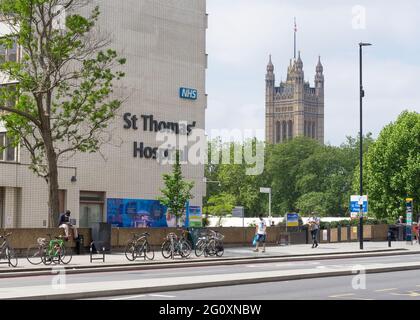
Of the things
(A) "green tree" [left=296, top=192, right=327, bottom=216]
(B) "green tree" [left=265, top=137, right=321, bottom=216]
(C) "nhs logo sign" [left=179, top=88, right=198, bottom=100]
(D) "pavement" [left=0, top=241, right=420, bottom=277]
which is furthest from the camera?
(B) "green tree" [left=265, top=137, right=321, bottom=216]

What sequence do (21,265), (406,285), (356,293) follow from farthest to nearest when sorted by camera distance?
(21,265), (406,285), (356,293)

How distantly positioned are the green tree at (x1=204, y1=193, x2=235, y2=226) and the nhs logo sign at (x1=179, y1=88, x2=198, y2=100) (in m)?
51.2

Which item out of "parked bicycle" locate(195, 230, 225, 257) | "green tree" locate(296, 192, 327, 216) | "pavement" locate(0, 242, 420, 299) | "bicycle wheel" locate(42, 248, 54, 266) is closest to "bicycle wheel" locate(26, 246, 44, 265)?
"bicycle wheel" locate(42, 248, 54, 266)

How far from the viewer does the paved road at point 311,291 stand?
64.5ft

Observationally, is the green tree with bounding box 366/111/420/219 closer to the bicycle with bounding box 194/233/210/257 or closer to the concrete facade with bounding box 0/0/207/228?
the concrete facade with bounding box 0/0/207/228

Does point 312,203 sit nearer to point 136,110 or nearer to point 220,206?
point 220,206

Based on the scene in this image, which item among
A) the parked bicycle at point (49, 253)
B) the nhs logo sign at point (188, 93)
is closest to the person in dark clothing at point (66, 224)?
the parked bicycle at point (49, 253)

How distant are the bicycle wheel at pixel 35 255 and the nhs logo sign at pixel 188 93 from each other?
91.0 feet

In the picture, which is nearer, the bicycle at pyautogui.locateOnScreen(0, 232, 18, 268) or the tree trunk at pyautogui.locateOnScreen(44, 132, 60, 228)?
the bicycle at pyautogui.locateOnScreen(0, 232, 18, 268)

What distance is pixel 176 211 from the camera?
42.8 metres

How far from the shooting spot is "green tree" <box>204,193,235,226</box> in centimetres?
11816

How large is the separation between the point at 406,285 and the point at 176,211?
20223 mm
